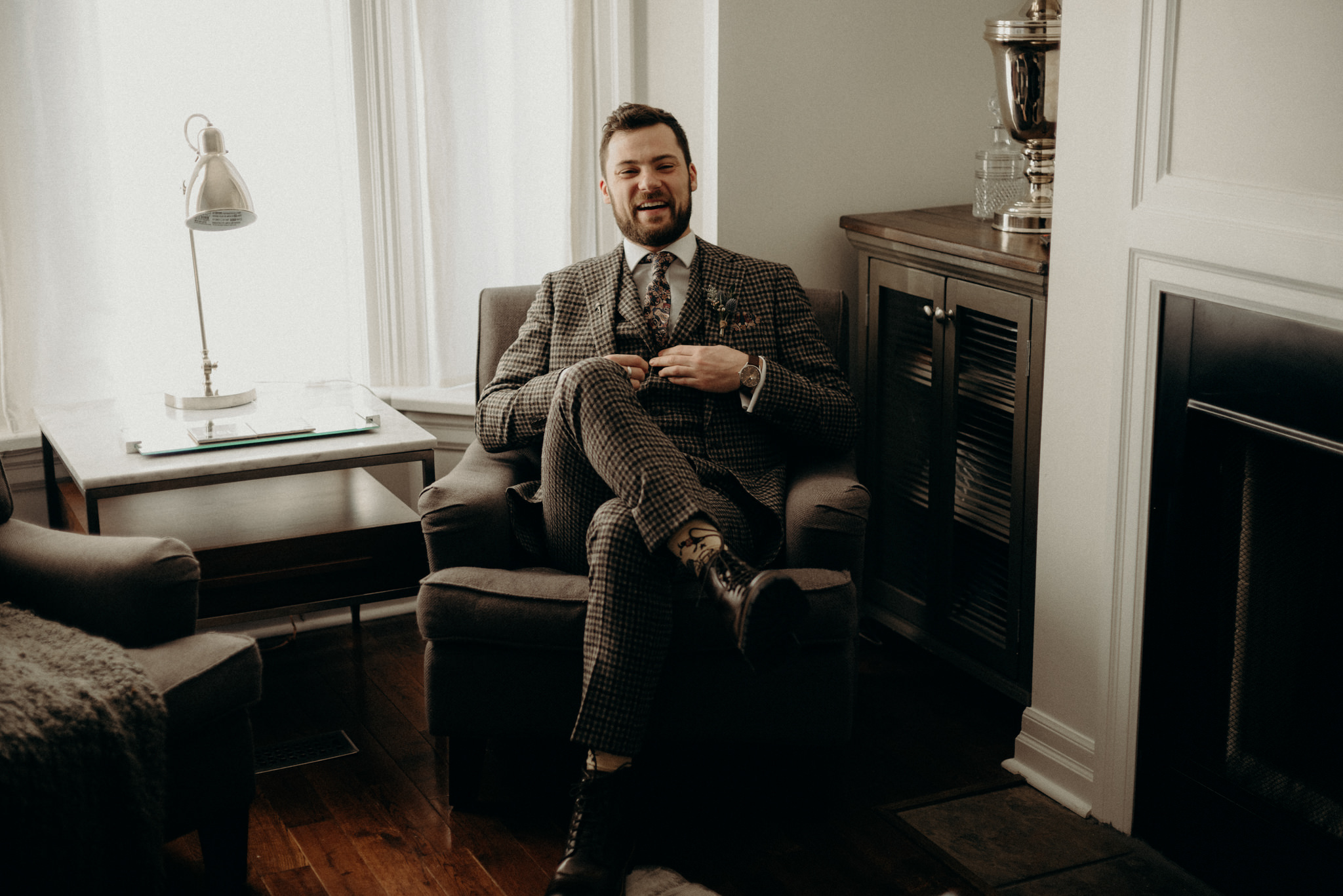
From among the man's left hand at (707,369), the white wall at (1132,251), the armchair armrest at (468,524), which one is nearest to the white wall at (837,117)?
the man's left hand at (707,369)

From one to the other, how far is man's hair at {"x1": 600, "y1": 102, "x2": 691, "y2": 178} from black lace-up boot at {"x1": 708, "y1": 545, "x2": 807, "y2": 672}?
101cm

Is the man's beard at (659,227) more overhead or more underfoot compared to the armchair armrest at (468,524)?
more overhead

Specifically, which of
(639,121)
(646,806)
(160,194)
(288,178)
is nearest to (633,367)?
(639,121)

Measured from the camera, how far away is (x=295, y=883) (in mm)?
2010

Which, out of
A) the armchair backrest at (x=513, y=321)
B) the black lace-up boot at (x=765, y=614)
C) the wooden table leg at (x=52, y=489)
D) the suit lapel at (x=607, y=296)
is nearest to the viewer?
the black lace-up boot at (x=765, y=614)

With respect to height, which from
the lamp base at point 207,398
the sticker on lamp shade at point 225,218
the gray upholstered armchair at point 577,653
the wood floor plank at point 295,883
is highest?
the sticker on lamp shade at point 225,218

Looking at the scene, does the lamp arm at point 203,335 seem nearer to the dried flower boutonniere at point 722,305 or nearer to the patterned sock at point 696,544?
the dried flower boutonniere at point 722,305

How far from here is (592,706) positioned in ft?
6.46

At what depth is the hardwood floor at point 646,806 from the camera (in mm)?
2021

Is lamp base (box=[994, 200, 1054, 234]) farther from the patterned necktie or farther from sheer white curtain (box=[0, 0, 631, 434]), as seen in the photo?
sheer white curtain (box=[0, 0, 631, 434])

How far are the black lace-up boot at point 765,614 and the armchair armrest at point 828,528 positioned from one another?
30 cm

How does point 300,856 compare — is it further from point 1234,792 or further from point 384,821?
point 1234,792

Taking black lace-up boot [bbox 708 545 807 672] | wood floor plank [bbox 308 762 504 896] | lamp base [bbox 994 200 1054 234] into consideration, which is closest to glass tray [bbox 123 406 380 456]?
wood floor plank [bbox 308 762 504 896]

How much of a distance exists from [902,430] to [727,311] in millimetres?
577
